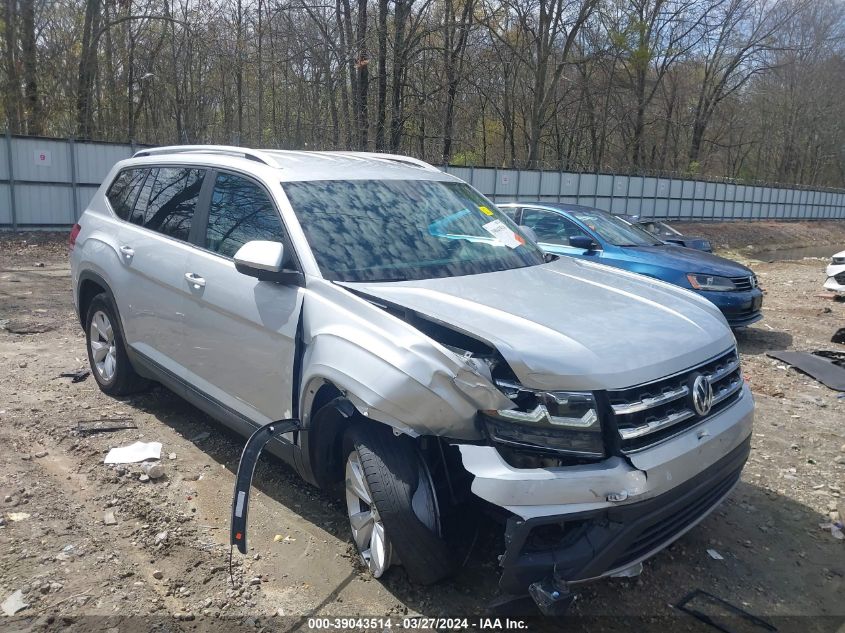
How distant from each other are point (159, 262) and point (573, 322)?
9.26ft

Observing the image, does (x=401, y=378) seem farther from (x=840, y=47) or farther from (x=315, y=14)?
(x=840, y=47)

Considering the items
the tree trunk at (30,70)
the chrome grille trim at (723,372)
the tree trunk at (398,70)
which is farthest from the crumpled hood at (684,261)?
the tree trunk at (30,70)

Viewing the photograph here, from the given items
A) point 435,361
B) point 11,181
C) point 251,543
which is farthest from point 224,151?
point 11,181

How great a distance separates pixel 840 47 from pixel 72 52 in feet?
160

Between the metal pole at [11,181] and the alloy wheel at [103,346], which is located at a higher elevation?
the metal pole at [11,181]

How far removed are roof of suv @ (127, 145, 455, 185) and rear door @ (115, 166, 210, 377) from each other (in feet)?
0.62

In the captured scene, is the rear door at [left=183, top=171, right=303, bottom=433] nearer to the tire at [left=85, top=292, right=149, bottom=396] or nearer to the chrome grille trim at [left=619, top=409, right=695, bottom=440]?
the tire at [left=85, top=292, right=149, bottom=396]

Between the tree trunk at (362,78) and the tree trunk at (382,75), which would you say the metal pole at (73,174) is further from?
the tree trunk at (382,75)

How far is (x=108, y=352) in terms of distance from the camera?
5.50 metres

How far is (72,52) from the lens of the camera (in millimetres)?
23891

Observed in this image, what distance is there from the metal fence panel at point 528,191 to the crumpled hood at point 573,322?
16466 mm

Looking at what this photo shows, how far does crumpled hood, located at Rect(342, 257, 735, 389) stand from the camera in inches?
108

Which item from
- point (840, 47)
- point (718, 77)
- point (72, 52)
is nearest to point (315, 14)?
point (72, 52)

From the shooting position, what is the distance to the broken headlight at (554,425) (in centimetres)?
267
